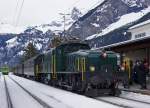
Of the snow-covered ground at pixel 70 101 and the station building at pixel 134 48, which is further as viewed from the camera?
the station building at pixel 134 48

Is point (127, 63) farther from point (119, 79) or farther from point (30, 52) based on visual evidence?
point (30, 52)

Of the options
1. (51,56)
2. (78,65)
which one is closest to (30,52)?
(51,56)

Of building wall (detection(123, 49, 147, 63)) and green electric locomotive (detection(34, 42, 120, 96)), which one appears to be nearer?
green electric locomotive (detection(34, 42, 120, 96))

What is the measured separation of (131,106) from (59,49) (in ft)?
43.5

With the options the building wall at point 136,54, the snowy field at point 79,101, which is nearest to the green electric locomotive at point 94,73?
the snowy field at point 79,101

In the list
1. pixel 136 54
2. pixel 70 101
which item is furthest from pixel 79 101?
pixel 136 54

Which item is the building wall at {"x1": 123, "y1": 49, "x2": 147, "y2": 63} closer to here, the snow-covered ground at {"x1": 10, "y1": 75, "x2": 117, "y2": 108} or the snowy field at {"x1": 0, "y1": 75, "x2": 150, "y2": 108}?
the snowy field at {"x1": 0, "y1": 75, "x2": 150, "y2": 108}

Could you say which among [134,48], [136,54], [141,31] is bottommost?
[136,54]

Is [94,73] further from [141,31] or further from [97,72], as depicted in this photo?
[141,31]

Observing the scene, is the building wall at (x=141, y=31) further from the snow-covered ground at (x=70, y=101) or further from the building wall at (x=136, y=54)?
the snow-covered ground at (x=70, y=101)

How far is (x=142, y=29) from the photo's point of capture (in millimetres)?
51562

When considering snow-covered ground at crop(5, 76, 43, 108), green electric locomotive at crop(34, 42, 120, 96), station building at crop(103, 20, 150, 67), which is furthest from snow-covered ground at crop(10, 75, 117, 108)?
station building at crop(103, 20, 150, 67)

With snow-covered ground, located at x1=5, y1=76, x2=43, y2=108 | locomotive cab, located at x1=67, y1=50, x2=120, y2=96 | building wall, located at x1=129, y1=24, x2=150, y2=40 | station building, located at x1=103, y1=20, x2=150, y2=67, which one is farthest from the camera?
building wall, located at x1=129, y1=24, x2=150, y2=40

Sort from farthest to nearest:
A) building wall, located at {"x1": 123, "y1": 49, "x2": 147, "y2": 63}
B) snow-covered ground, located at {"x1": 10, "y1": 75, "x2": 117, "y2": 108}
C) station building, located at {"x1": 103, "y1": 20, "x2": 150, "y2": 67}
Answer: building wall, located at {"x1": 123, "y1": 49, "x2": 147, "y2": 63} < station building, located at {"x1": 103, "y1": 20, "x2": 150, "y2": 67} < snow-covered ground, located at {"x1": 10, "y1": 75, "x2": 117, "y2": 108}
